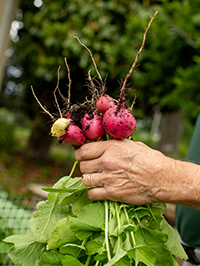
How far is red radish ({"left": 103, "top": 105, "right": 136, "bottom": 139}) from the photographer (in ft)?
3.40

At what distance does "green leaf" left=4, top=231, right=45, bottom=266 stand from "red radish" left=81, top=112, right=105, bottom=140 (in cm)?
60

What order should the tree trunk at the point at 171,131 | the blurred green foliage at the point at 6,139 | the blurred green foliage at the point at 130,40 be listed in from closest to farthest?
the blurred green foliage at the point at 130,40, the blurred green foliage at the point at 6,139, the tree trunk at the point at 171,131

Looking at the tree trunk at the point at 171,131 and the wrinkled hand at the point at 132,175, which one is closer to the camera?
the wrinkled hand at the point at 132,175

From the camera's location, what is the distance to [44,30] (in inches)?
202

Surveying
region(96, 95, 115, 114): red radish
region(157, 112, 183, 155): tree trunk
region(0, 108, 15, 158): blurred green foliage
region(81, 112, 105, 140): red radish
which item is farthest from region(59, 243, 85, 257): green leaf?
region(157, 112, 183, 155): tree trunk

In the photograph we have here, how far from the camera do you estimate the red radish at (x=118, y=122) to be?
104 centimetres

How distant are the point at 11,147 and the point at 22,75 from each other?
301cm

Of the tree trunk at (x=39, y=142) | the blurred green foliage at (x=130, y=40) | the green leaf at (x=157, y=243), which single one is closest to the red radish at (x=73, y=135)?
the green leaf at (x=157, y=243)

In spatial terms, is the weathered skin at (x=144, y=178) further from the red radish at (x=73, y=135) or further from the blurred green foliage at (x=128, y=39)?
the blurred green foliage at (x=128, y=39)

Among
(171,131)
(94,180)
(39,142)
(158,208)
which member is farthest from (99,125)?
(39,142)

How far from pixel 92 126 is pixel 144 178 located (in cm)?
34

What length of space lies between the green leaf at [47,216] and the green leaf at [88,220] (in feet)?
0.70

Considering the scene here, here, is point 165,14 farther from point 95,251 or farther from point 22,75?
point 22,75

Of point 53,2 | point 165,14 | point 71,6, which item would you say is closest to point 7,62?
point 53,2
